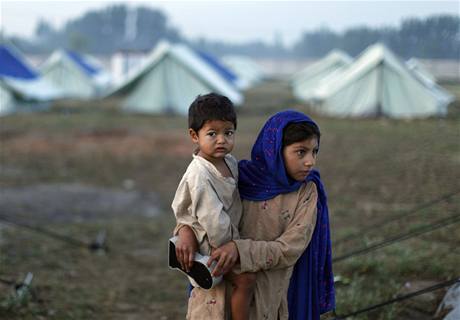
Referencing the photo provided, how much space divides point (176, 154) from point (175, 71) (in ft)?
28.5

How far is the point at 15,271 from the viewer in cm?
499

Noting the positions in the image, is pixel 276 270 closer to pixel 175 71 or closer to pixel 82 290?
pixel 82 290

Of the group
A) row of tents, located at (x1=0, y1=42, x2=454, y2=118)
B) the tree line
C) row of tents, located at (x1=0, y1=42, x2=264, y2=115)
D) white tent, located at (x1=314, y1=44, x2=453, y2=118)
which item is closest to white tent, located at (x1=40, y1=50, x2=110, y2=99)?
row of tents, located at (x1=0, y1=42, x2=454, y2=118)

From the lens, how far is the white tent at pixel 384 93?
17359 millimetres

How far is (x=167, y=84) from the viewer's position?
63.0 feet

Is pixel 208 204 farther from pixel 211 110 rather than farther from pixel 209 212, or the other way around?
pixel 211 110

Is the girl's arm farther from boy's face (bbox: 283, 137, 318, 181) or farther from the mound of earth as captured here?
the mound of earth

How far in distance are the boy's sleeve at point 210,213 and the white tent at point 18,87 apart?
57.5ft

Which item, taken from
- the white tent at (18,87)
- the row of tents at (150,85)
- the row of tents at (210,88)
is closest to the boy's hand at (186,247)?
the row of tents at (210,88)

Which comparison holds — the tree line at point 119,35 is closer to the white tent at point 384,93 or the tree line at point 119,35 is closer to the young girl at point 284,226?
the white tent at point 384,93

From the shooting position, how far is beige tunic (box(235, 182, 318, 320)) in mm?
2008

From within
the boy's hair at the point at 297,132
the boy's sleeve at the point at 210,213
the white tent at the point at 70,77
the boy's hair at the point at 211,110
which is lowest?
the boy's sleeve at the point at 210,213

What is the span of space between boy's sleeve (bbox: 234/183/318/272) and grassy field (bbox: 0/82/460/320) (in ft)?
5.09

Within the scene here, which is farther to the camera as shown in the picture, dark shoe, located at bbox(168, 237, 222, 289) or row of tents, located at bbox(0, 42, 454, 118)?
row of tents, located at bbox(0, 42, 454, 118)
